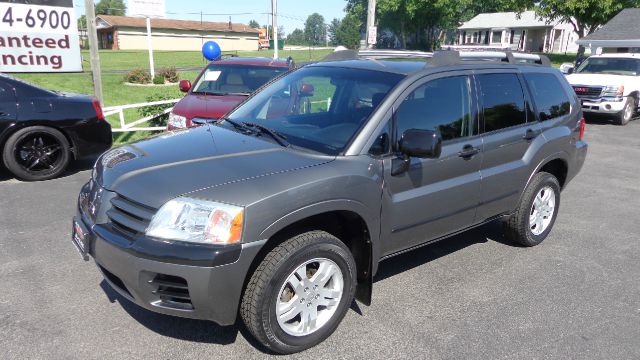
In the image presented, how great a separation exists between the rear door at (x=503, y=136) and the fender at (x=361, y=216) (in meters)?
1.22

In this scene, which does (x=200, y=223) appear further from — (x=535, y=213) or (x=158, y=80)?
(x=158, y=80)

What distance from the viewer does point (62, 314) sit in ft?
11.2

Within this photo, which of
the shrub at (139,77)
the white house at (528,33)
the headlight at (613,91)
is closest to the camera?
the headlight at (613,91)

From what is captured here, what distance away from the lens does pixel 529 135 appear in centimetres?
440

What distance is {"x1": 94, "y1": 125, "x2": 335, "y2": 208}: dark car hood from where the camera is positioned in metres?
2.76

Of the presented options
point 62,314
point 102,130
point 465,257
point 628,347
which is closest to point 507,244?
point 465,257

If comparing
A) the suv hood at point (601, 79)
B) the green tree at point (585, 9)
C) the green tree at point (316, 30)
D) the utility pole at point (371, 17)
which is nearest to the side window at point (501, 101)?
the suv hood at point (601, 79)

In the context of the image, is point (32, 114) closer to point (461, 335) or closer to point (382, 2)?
point (461, 335)

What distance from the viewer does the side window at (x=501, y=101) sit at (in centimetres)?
404

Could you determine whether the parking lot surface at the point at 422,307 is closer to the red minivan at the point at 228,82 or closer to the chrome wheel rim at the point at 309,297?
the chrome wheel rim at the point at 309,297

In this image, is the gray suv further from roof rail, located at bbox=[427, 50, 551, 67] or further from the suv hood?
the suv hood

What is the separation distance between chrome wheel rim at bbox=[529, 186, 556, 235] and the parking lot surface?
211 mm

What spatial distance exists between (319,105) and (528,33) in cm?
6535

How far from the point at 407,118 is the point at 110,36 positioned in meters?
77.5
